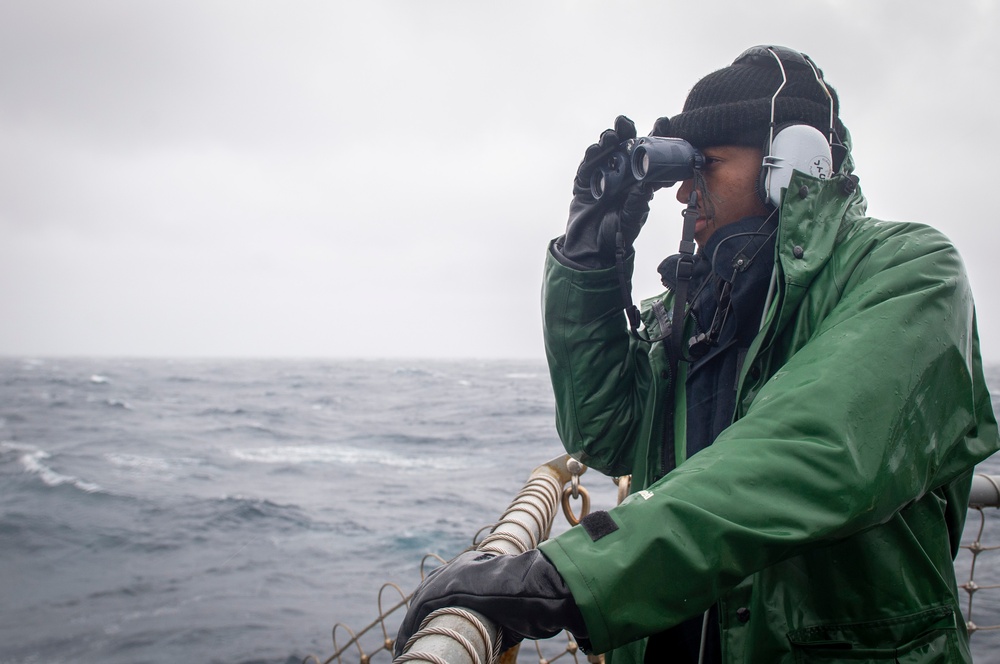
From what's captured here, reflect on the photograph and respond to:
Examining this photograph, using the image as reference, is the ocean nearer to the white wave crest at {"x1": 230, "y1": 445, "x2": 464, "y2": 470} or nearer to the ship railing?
the white wave crest at {"x1": 230, "y1": 445, "x2": 464, "y2": 470}

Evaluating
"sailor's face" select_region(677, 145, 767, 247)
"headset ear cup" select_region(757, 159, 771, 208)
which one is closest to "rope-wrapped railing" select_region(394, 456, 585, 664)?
"sailor's face" select_region(677, 145, 767, 247)

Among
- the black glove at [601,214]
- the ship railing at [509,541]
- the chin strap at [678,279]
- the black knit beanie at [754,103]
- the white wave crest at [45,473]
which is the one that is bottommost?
the white wave crest at [45,473]

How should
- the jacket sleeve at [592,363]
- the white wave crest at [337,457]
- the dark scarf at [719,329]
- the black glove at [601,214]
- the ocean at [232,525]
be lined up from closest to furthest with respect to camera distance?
the dark scarf at [719,329], the black glove at [601,214], the jacket sleeve at [592,363], the ocean at [232,525], the white wave crest at [337,457]

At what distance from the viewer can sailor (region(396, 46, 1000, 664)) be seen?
92 cm

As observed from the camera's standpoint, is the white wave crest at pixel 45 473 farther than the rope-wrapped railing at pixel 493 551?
Yes

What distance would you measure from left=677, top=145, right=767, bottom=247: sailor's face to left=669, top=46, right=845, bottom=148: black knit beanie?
0.03m

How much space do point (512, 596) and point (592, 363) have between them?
100cm

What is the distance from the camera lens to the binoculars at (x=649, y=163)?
1562 mm

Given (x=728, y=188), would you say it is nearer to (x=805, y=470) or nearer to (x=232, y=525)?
(x=805, y=470)

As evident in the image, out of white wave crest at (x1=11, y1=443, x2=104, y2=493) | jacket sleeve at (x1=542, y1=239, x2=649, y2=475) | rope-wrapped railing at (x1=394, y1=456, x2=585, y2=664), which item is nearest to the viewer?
rope-wrapped railing at (x1=394, y1=456, x2=585, y2=664)

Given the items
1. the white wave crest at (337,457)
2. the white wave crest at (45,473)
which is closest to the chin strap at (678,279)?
the white wave crest at (337,457)

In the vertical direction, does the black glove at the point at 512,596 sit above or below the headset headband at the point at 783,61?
below

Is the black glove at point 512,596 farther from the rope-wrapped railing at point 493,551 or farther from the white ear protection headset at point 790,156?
the white ear protection headset at point 790,156

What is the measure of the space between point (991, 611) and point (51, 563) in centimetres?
1212
